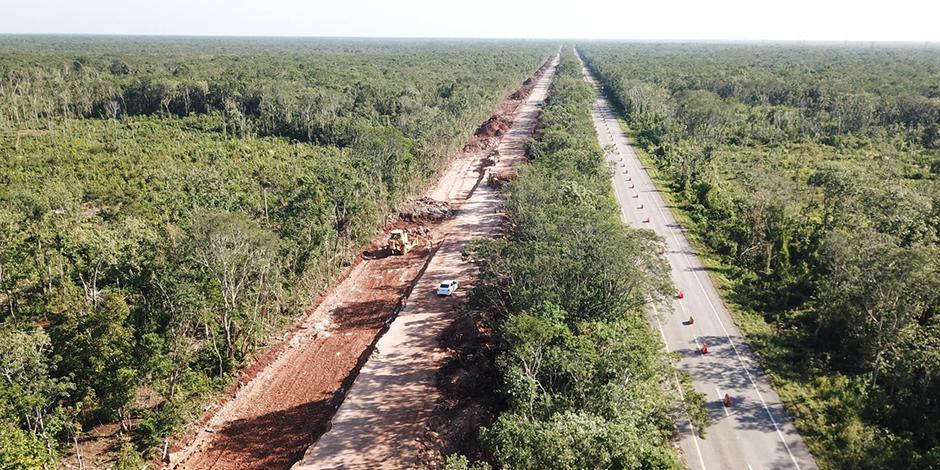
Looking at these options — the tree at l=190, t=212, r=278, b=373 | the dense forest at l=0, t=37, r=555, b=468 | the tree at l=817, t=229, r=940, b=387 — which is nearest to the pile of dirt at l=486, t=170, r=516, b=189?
the dense forest at l=0, t=37, r=555, b=468

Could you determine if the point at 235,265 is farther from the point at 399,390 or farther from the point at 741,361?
the point at 741,361

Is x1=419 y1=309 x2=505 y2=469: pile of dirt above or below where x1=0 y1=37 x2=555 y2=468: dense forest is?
below

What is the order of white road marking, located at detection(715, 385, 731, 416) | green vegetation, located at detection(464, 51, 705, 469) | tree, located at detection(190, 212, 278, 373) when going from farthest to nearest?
1. tree, located at detection(190, 212, 278, 373)
2. white road marking, located at detection(715, 385, 731, 416)
3. green vegetation, located at detection(464, 51, 705, 469)

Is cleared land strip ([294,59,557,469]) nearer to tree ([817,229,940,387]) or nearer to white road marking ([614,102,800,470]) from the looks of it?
white road marking ([614,102,800,470])

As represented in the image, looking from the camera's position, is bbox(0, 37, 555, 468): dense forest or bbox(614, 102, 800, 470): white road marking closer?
bbox(0, 37, 555, 468): dense forest

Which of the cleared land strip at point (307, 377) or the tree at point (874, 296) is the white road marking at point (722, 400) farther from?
the cleared land strip at point (307, 377)

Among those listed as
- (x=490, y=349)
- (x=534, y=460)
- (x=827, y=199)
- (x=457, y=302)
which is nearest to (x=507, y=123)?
(x=827, y=199)

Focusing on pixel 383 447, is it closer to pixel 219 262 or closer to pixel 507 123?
pixel 219 262

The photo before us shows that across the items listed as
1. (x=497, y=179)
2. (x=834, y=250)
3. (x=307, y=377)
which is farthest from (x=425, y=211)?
(x=834, y=250)
